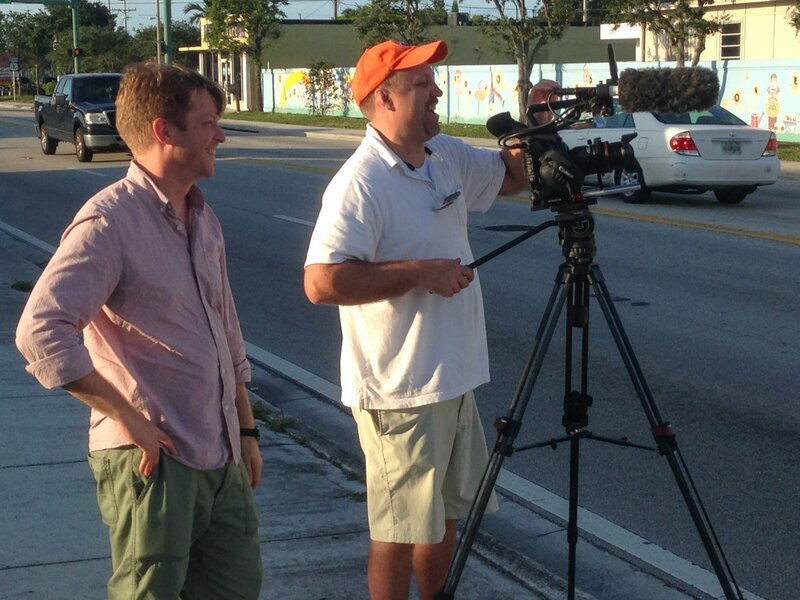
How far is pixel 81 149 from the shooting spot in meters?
24.5

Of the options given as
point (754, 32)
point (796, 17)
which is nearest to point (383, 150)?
point (796, 17)

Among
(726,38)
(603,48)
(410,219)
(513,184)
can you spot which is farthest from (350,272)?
(603,48)

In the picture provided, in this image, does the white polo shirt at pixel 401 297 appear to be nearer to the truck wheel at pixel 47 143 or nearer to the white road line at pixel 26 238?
the white road line at pixel 26 238

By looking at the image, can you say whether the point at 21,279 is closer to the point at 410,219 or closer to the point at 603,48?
the point at 410,219

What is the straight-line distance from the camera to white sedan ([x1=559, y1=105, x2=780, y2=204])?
624 inches

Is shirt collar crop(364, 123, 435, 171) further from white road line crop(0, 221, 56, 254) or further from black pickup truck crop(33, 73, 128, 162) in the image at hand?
black pickup truck crop(33, 73, 128, 162)

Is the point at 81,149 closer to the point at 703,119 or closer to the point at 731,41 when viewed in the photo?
the point at 703,119

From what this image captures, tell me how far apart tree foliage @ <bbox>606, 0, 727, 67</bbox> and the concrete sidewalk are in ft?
91.0

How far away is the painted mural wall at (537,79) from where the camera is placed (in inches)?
1102

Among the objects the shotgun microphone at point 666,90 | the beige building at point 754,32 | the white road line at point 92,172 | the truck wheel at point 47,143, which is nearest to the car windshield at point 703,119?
the white road line at point 92,172

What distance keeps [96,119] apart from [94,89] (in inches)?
65.6

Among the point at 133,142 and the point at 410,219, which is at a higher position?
the point at 133,142

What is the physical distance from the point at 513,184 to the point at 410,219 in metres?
0.60

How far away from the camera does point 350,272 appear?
3.40 m
